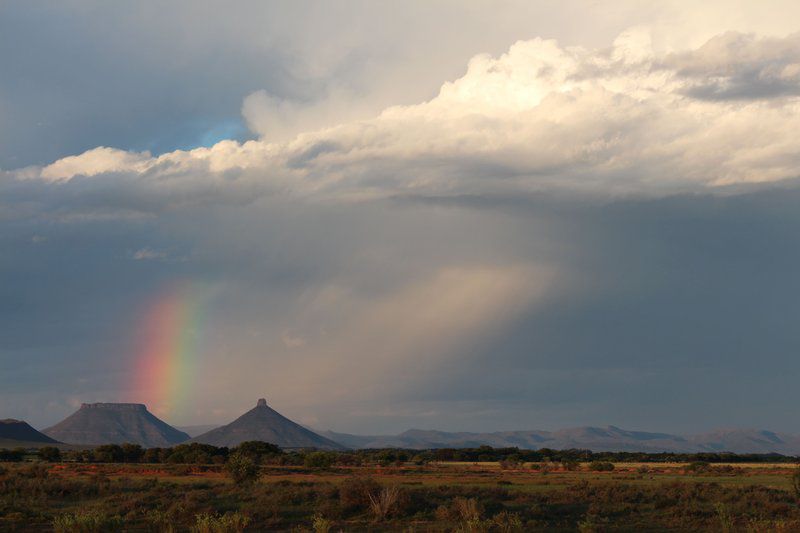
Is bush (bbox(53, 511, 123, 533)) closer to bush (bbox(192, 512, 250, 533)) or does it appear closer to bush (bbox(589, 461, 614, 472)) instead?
bush (bbox(192, 512, 250, 533))

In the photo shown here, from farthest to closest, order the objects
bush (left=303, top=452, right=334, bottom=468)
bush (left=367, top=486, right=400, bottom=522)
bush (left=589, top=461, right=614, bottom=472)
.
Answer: bush (left=303, top=452, right=334, bottom=468) → bush (left=589, top=461, right=614, bottom=472) → bush (left=367, top=486, right=400, bottom=522)

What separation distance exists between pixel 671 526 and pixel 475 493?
45.5ft

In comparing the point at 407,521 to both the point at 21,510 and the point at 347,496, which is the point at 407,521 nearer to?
the point at 347,496

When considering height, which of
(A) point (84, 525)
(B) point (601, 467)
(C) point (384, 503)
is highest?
(C) point (384, 503)

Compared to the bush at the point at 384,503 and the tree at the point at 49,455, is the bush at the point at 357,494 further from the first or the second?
the tree at the point at 49,455

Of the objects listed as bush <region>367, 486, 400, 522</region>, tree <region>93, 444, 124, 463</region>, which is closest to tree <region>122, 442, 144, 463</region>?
tree <region>93, 444, 124, 463</region>

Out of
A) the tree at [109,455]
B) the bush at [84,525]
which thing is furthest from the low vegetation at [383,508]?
the tree at [109,455]

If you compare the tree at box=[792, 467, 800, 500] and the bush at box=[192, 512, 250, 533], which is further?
the tree at box=[792, 467, 800, 500]

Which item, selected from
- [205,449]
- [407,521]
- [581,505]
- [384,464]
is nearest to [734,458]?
Answer: [384,464]

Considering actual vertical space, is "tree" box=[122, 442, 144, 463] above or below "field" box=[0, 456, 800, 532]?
above

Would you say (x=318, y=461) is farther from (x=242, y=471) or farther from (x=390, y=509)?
(x=390, y=509)

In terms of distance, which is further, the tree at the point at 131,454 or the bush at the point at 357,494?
the tree at the point at 131,454

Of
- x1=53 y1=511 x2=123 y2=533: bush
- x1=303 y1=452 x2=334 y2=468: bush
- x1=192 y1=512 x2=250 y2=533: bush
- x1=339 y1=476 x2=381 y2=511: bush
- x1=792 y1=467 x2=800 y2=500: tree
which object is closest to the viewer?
x1=192 y1=512 x2=250 y2=533: bush

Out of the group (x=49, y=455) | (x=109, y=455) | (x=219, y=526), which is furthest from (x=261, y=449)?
(x=219, y=526)
